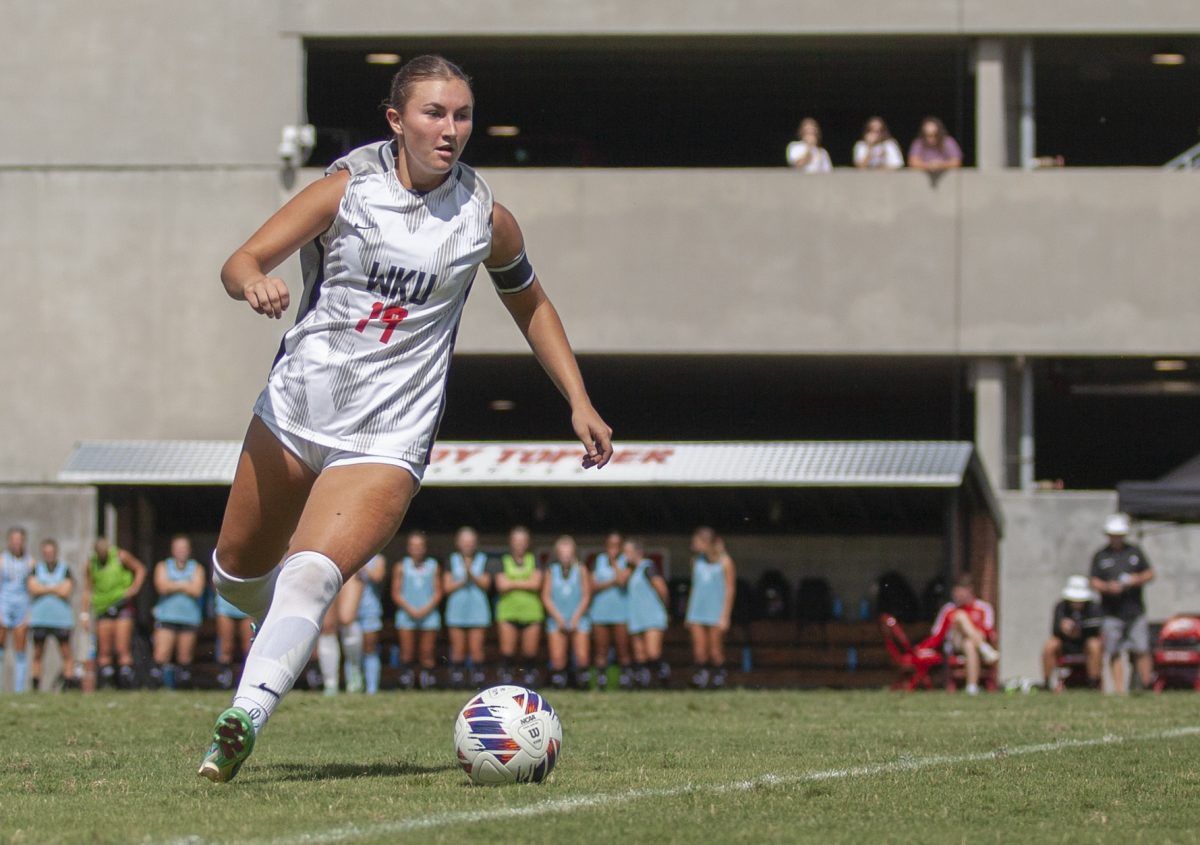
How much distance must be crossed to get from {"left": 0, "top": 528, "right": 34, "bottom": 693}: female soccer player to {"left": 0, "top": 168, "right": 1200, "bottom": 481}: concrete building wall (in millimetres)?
2597

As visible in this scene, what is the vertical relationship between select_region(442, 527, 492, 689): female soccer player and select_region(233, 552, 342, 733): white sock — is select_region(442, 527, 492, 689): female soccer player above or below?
below

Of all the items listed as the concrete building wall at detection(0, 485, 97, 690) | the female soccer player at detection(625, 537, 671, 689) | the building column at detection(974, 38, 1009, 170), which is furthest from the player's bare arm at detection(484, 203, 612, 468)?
the concrete building wall at detection(0, 485, 97, 690)

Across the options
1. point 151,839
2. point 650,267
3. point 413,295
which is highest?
point 650,267

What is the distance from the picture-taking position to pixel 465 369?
27.1m

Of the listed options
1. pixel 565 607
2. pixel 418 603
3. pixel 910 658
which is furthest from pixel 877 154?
pixel 418 603

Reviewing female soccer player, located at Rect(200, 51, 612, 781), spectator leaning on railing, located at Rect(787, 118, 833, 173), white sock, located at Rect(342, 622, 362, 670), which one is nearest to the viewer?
female soccer player, located at Rect(200, 51, 612, 781)

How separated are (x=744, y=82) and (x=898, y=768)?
825 inches

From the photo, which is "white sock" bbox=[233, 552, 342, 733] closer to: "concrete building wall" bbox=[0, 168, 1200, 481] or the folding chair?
the folding chair

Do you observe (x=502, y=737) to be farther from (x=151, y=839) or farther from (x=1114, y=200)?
(x=1114, y=200)

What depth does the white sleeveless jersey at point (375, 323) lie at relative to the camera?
644cm

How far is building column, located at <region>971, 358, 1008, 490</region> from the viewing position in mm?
23891

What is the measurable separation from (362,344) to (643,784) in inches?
68.1

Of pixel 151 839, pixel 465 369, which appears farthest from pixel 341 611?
pixel 151 839

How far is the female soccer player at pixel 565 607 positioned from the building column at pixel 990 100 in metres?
7.38
